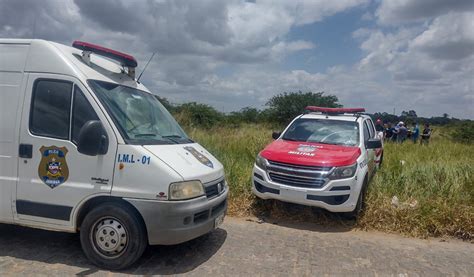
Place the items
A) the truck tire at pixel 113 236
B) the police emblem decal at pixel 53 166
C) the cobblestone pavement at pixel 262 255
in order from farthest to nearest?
1. the cobblestone pavement at pixel 262 255
2. the police emblem decal at pixel 53 166
3. the truck tire at pixel 113 236

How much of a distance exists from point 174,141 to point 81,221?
4.44ft

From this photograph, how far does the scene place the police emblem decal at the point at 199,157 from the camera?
445cm

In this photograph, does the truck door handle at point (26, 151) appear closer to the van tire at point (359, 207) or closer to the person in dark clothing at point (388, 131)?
the van tire at point (359, 207)

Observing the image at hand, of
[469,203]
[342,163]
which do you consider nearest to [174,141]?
[342,163]

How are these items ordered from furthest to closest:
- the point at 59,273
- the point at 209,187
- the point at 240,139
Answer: the point at 240,139 < the point at 209,187 < the point at 59,273

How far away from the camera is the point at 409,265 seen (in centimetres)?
464

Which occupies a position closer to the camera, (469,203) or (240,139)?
(469,203)

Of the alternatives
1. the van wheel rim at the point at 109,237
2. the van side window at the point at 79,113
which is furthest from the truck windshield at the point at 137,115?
the van wheel rim at the point at 109,237

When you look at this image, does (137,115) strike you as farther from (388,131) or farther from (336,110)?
(388,131)

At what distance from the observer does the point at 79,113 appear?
4078mm

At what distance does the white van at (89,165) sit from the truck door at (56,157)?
0.04 feet

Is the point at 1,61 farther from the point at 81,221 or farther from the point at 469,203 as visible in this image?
the point at 469,203

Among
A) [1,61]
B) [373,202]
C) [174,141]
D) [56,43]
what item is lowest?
[373,202]

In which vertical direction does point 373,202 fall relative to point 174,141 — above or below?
below
